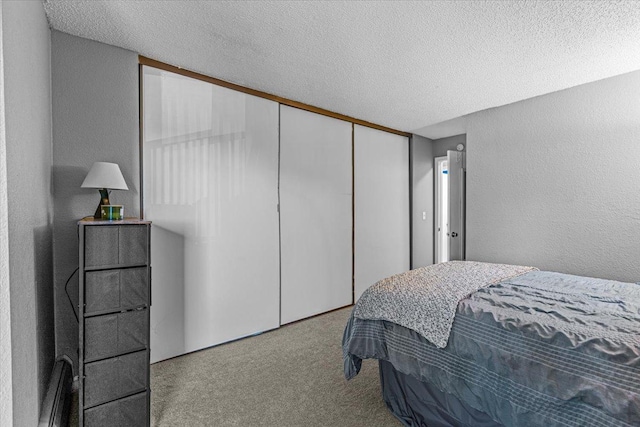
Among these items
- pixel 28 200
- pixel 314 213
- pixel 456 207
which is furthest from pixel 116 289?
pixel 456 207

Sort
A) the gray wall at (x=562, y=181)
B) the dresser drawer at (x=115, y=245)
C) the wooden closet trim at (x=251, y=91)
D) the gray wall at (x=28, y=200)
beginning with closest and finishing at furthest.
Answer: the gray wall at (x=28, y=200) < the dresser drawer at (x=115, y=245) < the wooden closet trim at (x=251, y=91) < the gray wall at (x=562, y=181)

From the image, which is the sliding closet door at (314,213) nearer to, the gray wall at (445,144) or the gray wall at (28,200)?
the gray wall at (445,144)

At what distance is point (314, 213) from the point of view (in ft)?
13.0

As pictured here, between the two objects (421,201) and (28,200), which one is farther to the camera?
(421,201)

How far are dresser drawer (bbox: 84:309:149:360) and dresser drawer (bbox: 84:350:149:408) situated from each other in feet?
0.15

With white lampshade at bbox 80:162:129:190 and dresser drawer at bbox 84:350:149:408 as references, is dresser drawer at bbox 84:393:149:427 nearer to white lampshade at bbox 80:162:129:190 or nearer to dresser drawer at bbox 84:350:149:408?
dresser drawer at bbox 84:350:149:408

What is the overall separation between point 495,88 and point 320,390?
317 centimetres

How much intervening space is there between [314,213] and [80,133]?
237 centimetres

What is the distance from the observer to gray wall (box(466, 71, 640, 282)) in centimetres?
Result: 298

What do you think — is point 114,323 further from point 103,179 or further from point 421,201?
point 421,201

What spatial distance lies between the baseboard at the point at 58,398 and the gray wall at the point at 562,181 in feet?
13.2

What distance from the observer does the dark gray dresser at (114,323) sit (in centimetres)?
176

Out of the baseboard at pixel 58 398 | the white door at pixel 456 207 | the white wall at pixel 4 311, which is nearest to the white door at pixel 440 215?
A: the white door at pixel 456 207

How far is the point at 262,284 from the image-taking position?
3.45 m
